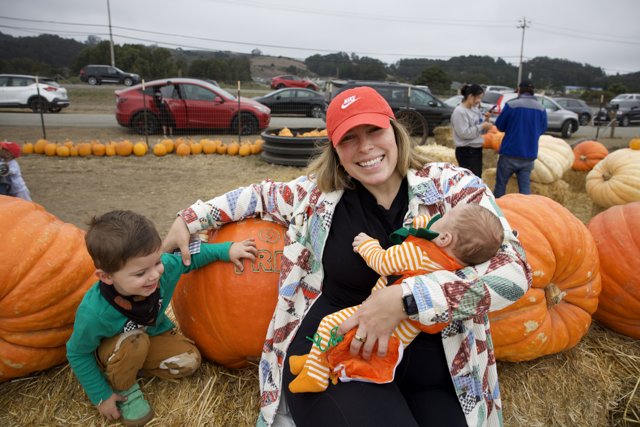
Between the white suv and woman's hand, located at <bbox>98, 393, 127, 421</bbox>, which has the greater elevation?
the white suv

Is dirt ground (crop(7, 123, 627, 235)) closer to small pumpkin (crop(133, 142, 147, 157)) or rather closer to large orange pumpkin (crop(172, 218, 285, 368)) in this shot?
small pumpkin (crop(133, 142, 147, 157))

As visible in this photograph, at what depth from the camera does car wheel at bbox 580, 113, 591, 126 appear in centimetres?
2479

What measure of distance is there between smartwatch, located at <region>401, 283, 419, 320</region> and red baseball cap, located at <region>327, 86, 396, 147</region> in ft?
2.51

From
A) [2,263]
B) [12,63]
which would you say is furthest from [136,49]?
[2,263]

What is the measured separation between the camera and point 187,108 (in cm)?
1344

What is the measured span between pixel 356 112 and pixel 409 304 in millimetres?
889

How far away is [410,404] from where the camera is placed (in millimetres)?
1850

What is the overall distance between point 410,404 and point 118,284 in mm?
1395

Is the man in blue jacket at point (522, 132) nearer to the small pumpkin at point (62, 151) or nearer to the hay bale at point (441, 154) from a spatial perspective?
the hay bale at point (441, 154)

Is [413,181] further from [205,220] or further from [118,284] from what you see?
[118,284]

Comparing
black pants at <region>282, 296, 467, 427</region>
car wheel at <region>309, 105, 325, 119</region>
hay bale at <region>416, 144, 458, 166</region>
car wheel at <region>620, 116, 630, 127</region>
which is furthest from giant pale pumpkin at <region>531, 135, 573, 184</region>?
car wheel at <region>620, 116, 630, 127</region>

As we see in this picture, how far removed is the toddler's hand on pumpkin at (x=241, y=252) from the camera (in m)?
2.39

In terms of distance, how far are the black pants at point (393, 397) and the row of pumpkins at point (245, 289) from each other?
548 mm

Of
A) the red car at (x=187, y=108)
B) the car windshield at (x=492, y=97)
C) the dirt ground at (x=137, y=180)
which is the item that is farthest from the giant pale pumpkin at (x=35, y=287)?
the car windshield at (x=492, y=97)
